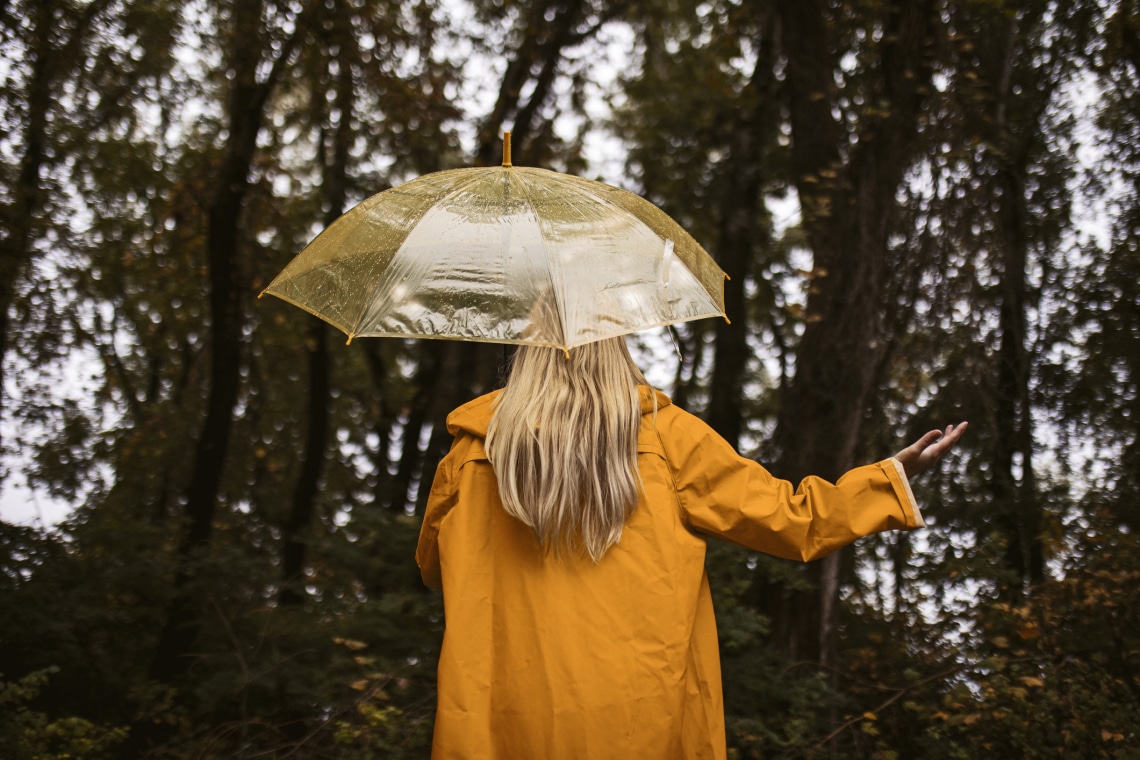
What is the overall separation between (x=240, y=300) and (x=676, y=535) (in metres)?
6.92

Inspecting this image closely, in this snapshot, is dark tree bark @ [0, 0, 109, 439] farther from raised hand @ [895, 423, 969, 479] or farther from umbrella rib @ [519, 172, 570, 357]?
raised hand @ [895, 423, 969, 479]

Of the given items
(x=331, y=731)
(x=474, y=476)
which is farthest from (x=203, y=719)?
(x=474, y=476)

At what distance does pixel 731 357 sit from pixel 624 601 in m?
9.11

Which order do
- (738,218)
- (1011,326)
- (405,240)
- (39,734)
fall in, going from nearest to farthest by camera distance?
(405,240), (39,734), (1011,326), (738,218)

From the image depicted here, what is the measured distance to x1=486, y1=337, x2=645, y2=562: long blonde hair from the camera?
7.84 feet

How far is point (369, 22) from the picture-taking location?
875 cm

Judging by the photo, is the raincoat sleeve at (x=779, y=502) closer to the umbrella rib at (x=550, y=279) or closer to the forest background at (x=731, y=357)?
the umbrella rib at (x=550, y=279)

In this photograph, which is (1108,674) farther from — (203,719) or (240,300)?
(240,300)

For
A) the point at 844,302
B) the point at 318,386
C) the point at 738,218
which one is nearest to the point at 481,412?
the point at 844,302

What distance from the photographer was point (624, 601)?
2.44 meters

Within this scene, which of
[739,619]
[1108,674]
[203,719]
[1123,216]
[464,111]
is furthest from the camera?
[464,111]

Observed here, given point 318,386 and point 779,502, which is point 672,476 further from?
point 318,386

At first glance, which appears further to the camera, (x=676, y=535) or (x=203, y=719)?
(x=203, y=719)

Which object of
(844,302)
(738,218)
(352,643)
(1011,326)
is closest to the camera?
(352,643)
